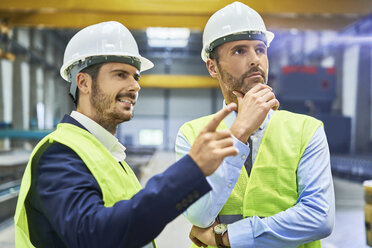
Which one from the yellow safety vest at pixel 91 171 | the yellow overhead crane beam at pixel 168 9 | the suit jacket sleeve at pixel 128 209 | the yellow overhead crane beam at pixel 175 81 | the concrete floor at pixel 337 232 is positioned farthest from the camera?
the yellow overhead crane beam at pixel 175 81

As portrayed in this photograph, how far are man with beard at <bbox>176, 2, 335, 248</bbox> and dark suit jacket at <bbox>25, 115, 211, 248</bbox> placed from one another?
0.27 metres

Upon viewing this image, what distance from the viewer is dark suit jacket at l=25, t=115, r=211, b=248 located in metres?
0.84

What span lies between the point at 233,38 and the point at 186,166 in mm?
770

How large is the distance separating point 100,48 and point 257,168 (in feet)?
2.49

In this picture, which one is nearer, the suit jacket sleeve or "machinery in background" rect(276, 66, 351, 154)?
the suit jacket sleeve

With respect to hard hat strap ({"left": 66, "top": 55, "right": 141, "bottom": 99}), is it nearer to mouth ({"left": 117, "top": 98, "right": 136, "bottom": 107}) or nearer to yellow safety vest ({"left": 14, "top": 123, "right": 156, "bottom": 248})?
mouth ({"left": 117, "top": 98, "right": 136, "bottom": 107})

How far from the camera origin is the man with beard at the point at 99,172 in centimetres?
84

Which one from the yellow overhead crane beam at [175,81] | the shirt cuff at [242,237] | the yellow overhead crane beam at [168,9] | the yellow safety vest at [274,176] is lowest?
the shirt cuff at [242,237]

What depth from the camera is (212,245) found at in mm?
1288

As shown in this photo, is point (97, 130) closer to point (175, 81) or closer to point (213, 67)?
point (213, 67)

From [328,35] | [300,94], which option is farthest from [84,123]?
[328,35]

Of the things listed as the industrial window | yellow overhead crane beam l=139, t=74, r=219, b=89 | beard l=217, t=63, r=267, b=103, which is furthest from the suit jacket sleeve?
the industrial window

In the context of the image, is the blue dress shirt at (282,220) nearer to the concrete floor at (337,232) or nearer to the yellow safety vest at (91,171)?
the yellow safety vest at (91,171)

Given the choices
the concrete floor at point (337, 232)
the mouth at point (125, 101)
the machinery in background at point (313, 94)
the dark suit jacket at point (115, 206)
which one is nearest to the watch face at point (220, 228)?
the dark suit jacket at point (115, 206)
